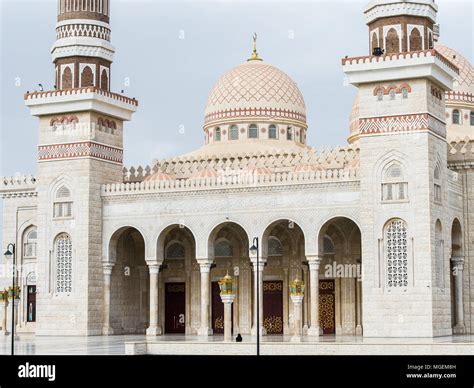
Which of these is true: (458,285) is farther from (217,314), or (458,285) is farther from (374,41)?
(217,314)

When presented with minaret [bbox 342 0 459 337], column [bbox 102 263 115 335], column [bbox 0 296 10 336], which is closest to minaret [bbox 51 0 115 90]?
column [bbox 102 263 115 335]

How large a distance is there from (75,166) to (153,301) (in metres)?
4.63

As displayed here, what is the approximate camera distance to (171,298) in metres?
30.3

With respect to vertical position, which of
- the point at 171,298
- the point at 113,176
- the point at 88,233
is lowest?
the point at 171,298

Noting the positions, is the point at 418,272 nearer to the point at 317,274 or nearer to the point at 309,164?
the point at 317,274

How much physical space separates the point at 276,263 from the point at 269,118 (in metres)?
6.17

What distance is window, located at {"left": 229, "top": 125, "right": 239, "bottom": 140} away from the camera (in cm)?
3334

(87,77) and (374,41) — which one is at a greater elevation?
(374,41)

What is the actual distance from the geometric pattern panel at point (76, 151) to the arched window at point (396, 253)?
9.19 meters

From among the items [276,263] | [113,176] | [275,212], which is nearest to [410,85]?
[275,212]

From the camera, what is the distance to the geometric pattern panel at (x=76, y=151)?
2861 cm

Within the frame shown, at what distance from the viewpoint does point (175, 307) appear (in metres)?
30.2

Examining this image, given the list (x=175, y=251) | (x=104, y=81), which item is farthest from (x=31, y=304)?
(x=104, y=81)

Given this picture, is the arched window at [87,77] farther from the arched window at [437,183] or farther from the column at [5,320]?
the arched window at [437,183]
